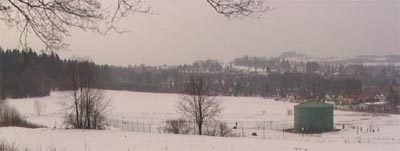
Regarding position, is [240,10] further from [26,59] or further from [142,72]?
[142,72]

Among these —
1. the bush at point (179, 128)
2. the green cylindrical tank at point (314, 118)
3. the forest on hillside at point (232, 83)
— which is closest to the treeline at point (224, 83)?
the forest on hillside at point (232, 83)

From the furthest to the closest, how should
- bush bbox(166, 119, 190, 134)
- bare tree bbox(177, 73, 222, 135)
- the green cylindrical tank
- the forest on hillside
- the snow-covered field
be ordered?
the forest on hillside < the green cylindrical tank < bare tree bbox(177, 73, 222, 135) < bush bbox(166, 119, 190, 134) < the snow-covered field

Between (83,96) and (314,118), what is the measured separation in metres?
25.4

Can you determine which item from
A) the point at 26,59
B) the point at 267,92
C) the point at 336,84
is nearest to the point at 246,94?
the point at 267,92

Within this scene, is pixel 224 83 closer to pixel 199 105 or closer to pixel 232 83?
pixel 232 83

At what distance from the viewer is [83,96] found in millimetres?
37469

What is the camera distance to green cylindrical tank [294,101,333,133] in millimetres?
51438

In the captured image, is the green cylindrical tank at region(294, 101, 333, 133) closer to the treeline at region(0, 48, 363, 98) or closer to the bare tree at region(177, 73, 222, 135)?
the bare tree at region(177, 73, 222, 135)

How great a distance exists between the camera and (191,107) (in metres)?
40.0

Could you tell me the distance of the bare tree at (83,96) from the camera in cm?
3731

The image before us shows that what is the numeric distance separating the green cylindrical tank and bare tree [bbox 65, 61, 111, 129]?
73.1 ft

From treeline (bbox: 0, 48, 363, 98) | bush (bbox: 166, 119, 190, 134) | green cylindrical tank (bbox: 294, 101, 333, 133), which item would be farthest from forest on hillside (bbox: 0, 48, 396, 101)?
bush (bbox: 166, 119, 190, 134)

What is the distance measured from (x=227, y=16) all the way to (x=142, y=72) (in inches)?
6546

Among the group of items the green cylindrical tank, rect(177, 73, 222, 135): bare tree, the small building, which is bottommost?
the small building
